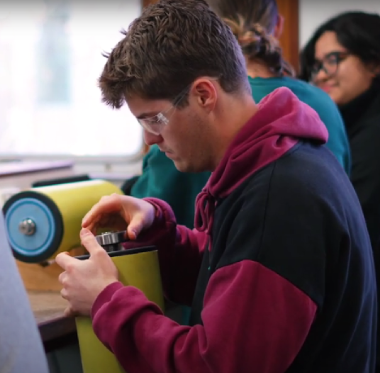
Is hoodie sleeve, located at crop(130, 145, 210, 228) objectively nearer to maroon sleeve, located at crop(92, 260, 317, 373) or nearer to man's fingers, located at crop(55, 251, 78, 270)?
man's fingers, located at crop(55, 251, 78, 270)

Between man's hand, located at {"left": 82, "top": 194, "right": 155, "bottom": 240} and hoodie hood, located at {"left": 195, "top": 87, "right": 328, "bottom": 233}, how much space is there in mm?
245

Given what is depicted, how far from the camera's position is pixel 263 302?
86cm

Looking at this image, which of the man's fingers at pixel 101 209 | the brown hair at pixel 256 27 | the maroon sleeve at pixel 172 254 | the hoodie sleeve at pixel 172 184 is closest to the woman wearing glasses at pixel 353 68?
the brown hair at pixel 256 27

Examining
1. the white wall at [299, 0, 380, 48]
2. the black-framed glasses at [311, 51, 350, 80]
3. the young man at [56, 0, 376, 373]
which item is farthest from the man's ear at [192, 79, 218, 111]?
the white wall at [299, 0, 380, 48]

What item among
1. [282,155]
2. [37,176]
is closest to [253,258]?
[282,155]

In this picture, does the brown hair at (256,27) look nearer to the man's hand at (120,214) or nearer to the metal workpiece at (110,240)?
the man's hand at (120,214)

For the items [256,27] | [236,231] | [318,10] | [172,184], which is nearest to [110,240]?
[236,231]

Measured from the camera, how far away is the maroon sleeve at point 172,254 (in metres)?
1.30

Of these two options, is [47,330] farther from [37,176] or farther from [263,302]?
[37,176]

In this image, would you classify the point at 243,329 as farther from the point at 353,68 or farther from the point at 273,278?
the point at 353,68

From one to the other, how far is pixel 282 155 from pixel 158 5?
1.20 ft

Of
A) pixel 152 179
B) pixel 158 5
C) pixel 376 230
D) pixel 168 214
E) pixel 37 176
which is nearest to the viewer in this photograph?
pixel 158 5

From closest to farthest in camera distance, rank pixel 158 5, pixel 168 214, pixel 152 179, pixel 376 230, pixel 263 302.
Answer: pixel 263 302 → pixel 158 5 → pixel 168 214 → pixel 152 179 → pixel 376 230

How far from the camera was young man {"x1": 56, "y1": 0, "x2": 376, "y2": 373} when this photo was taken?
2.84 ft
